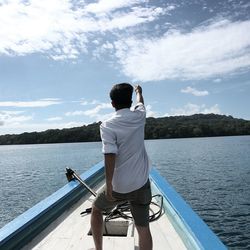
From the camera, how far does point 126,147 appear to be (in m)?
2.87

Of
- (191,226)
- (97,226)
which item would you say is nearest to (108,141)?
(97,226)

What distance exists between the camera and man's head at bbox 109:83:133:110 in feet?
9.55

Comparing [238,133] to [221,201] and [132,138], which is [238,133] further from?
[132,138]

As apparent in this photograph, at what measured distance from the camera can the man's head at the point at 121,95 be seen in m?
2.91

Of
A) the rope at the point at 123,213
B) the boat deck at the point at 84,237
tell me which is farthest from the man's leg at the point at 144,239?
the rope at the point at 123,213

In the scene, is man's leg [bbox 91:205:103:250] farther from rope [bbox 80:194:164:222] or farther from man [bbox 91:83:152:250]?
rope [bbox 80:194:164:222]

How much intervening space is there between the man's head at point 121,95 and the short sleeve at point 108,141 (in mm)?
257

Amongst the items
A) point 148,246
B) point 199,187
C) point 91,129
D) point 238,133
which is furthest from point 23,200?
point 238,133

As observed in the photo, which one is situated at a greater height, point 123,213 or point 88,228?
point 123,213

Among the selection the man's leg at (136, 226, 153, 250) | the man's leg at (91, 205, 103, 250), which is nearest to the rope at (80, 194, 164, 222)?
the man's leg at (91, 205, 103, 250)

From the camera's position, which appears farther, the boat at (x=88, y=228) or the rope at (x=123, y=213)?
the rope at (x=123, y=213)

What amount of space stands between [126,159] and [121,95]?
533 millimetres

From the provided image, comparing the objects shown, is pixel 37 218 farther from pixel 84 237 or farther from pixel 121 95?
pixel 121 95

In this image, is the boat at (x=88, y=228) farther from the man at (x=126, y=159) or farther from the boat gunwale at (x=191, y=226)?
the man at (x=126, y=159)
